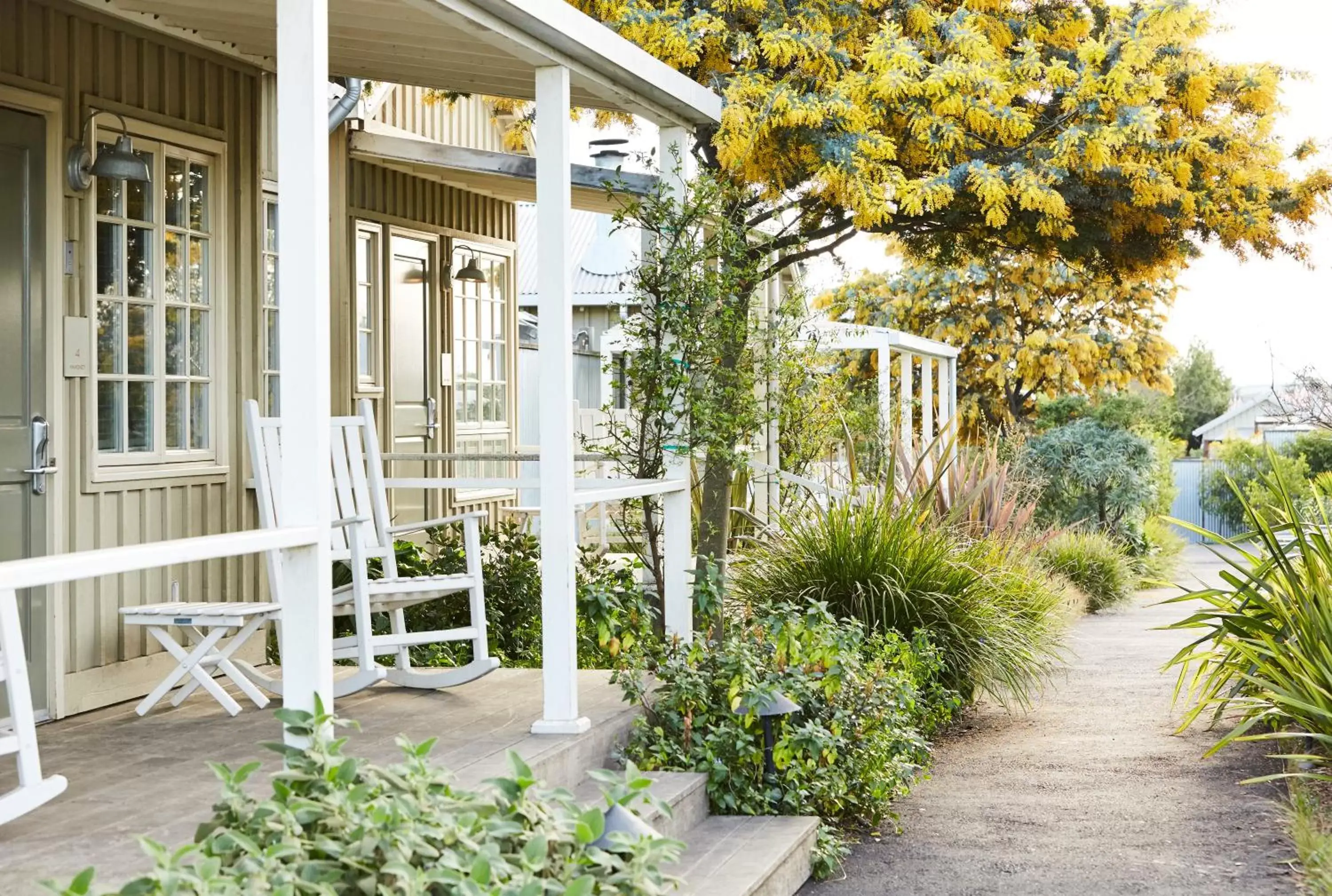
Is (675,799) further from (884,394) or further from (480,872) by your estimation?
(884,394)

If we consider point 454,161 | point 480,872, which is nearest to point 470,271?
point 454,161

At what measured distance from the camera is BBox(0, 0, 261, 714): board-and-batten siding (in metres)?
5.07

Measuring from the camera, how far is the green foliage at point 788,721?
5047 millimetres

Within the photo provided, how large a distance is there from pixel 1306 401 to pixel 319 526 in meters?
10.1

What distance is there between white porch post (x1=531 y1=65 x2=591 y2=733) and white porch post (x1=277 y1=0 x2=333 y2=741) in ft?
4.61

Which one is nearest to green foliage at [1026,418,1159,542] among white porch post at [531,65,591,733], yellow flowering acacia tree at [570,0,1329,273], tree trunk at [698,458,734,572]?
yellow flowering acacia tree at [570,0,1329,273]

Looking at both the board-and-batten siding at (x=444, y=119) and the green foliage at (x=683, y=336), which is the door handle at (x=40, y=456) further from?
the board-and-batten siding at (x=444, y=119)

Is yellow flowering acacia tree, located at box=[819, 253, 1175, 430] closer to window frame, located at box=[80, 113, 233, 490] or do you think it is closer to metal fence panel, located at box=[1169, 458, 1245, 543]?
metal fence panel, located at box=[1169, 458, 1245, 543]

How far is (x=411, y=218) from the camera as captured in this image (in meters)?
8.80

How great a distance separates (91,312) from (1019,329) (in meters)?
18.7

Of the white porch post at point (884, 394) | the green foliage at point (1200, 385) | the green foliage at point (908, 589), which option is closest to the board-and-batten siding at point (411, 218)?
the green foliage at point (908, 589)

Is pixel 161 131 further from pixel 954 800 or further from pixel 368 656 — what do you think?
pixel 954 800

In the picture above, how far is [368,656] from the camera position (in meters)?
5.09

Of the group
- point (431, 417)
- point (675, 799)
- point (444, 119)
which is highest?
point (444, 119)
